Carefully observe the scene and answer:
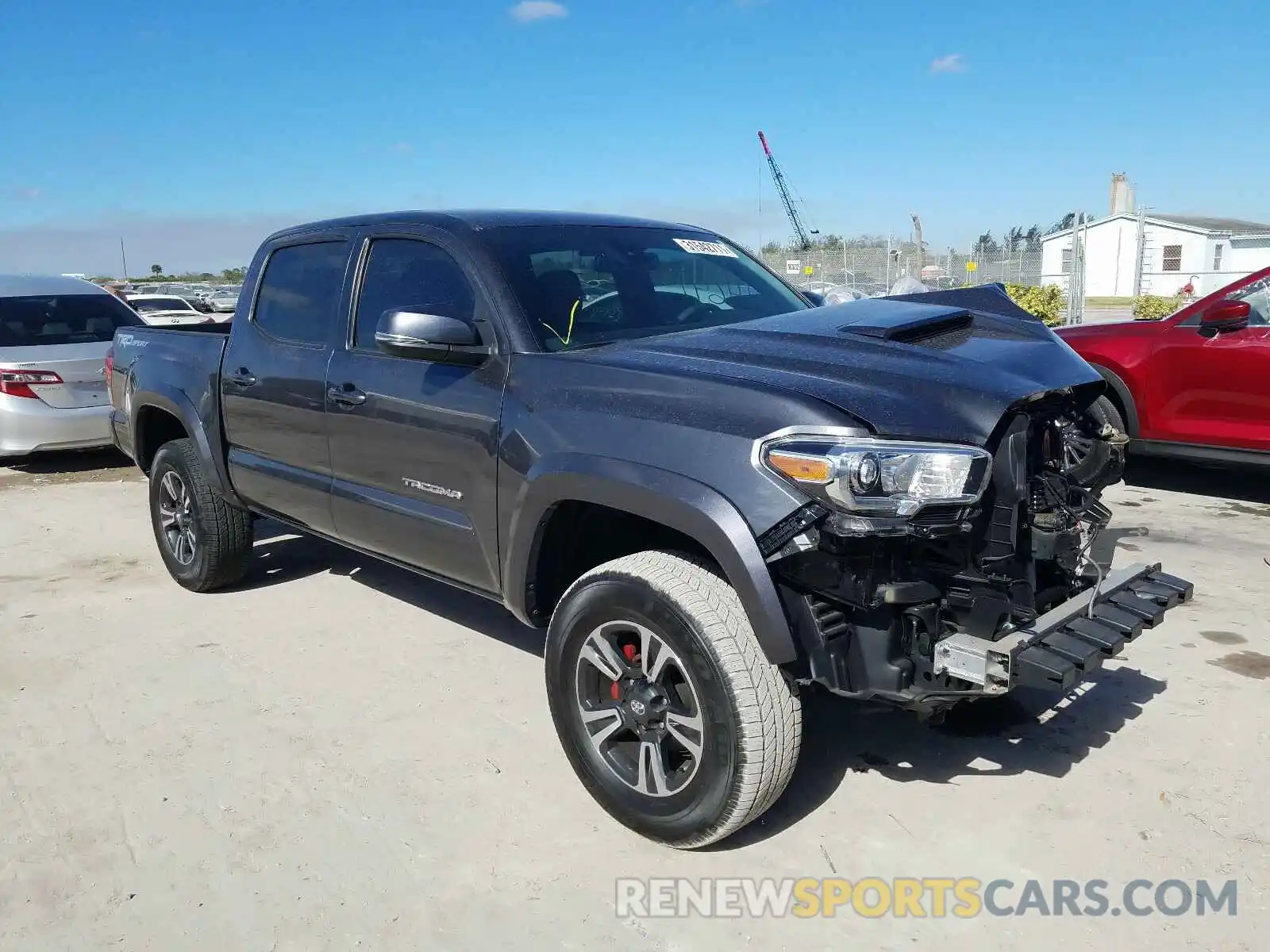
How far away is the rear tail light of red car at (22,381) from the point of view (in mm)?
8500

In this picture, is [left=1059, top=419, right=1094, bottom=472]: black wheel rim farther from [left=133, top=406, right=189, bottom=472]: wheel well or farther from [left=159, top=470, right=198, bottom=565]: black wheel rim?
[left=133, top=406, right=189, bottom=472]: wheel well

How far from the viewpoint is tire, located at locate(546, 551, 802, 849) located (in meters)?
2.67

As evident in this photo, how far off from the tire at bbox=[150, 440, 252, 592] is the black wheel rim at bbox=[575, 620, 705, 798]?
2.88 m

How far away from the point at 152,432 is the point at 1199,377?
255 inches

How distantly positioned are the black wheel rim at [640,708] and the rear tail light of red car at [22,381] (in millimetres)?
7418

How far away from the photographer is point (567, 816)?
3.15 meters

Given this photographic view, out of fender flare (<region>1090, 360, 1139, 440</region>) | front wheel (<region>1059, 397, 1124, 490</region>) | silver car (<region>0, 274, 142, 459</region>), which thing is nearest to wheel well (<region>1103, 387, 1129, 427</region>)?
fender flare (<region>1090, 360, 1139, 440</region>)

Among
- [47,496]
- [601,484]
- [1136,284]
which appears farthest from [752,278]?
[1136,284]

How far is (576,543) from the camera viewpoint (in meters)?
3.37

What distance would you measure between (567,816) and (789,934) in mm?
821

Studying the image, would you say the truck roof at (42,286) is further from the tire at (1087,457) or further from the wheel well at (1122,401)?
the tire at (1087,457)

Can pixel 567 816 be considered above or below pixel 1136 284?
below

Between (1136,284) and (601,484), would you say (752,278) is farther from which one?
(1136,284)

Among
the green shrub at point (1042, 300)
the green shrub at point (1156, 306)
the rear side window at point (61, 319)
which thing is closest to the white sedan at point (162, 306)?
the rear side window at point (61, 319)
